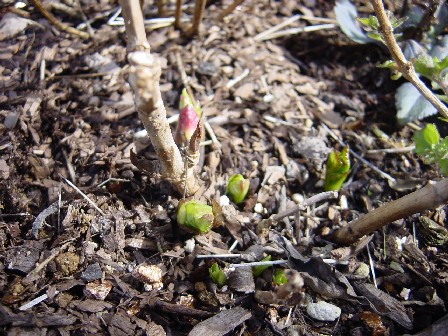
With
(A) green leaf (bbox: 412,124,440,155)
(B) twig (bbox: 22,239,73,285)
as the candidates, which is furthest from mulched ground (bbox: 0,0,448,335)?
(A) green leaf (bbox: 412,124,440,155)

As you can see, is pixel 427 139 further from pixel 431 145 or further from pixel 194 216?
pixel 194 216

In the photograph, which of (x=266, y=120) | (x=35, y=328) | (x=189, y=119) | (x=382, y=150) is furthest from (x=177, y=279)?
(x=382, y=150)

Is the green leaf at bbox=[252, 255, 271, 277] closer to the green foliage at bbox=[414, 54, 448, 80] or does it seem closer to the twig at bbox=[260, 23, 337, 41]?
the green foliage at bbox=[414, 54, 448, 80]

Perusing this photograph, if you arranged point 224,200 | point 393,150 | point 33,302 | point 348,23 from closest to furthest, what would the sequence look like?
1. point 33,302
2. point 224,200
3. point 393,150
4. point 348,23

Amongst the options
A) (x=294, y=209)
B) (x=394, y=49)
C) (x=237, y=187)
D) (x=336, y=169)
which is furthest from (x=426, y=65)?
(x=237, y=187)

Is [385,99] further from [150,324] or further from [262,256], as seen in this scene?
[150,324]

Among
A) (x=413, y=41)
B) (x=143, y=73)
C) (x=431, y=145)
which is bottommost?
(x=431, y=145)
